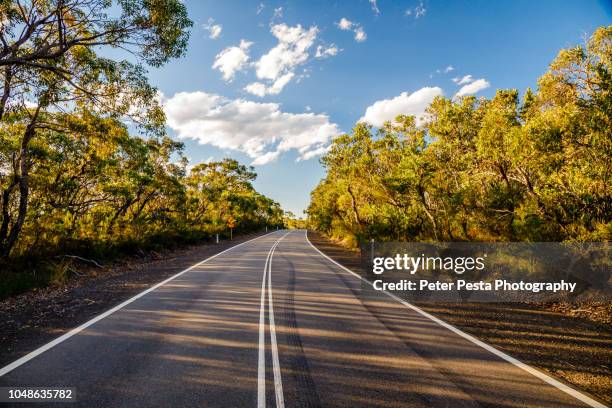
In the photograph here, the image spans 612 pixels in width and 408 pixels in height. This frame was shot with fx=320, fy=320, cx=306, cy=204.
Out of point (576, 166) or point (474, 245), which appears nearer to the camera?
point (576, 166)

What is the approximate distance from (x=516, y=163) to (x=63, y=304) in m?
12.2

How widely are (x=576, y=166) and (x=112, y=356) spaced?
1037 centimetres

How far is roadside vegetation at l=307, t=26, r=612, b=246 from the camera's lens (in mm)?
7359

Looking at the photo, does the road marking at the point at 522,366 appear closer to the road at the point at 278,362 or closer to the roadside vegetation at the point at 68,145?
the road at the point at 278,362

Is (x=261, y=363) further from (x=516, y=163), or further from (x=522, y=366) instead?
(x=516, y=163)

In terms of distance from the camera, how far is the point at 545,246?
9.06m

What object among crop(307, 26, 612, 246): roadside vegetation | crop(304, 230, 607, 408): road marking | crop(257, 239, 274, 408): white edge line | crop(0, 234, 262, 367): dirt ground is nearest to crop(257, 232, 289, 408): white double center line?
crop(257, 239, 274, 408): white edge line

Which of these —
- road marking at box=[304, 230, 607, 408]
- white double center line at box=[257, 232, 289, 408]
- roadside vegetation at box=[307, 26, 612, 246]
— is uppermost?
roadside vegetation at box=[307, 26, 612, 246]

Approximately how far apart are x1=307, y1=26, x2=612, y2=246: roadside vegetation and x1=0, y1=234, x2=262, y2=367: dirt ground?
10.7m

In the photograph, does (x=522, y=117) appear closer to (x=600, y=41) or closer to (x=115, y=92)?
(x=600, y=41)

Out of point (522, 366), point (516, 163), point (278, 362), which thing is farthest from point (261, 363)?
point (516, 163)

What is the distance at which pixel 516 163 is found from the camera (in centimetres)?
858

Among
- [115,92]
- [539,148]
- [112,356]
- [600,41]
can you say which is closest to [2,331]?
[112,356]

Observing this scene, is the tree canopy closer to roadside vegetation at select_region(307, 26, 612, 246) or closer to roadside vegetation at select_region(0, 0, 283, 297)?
roadside vegetation at select_region(0, 0, 283, 297)
